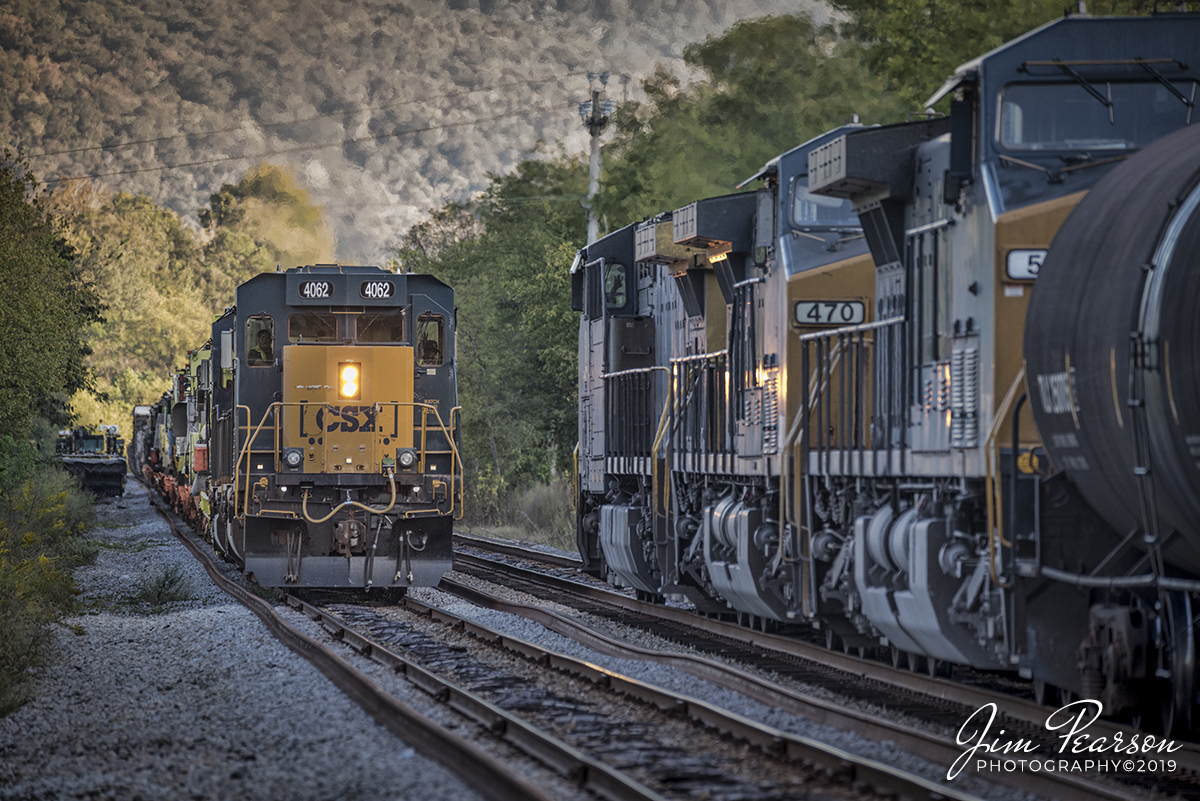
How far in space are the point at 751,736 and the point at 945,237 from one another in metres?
3.53

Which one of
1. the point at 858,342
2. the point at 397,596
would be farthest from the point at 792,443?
the point at 397,596

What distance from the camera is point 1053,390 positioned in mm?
7258

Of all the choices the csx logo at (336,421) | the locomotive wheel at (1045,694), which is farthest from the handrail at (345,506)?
the locomotive wheel at (1045,694)

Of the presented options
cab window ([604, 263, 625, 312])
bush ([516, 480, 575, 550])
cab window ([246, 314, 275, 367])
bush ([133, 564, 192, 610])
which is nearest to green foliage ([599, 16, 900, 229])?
bush ([516, 480, 575, 550])

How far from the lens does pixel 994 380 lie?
816 centimetres

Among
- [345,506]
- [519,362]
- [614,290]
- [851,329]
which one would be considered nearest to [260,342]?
[345,506]

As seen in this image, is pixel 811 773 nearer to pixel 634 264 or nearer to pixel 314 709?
pixel 314 709

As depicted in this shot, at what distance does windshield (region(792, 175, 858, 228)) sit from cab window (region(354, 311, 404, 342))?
6496 mm

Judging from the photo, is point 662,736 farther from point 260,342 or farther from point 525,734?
point 260,342

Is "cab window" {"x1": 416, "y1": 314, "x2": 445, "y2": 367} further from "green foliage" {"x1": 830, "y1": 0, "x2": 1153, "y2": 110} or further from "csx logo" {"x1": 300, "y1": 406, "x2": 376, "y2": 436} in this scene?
"green foliage" {"x1": 830, "y1": 0, "x2": 1153, "y2": 110}

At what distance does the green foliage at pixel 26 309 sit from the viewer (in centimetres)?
2214

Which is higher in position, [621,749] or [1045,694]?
[1045,694]

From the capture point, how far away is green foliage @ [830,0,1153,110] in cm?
2372

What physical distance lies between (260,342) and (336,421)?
144 cm
